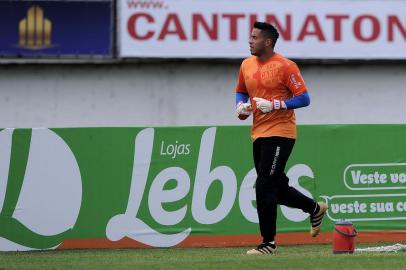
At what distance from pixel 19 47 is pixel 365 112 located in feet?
22.9

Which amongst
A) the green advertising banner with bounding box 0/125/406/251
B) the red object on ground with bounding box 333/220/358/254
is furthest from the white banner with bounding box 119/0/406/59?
the red object on ground with bounding box 333/220/358/254

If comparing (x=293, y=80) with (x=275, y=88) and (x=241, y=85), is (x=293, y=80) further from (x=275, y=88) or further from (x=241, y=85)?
(x=241, y=85)

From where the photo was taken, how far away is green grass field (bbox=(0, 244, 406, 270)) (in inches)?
297

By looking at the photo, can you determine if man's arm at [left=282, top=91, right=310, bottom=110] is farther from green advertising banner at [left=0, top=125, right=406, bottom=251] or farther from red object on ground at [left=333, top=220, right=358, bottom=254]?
green advertising banner at [left=0, top=125, right=406, bottom=251]

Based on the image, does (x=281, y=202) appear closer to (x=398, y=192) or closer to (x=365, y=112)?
(x=398, y=192)

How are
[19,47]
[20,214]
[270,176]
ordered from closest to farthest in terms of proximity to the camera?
[270,176], [20,214], [19,47]

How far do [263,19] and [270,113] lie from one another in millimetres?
11693

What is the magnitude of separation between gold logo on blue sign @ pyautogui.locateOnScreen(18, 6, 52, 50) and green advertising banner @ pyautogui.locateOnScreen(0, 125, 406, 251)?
926 cm

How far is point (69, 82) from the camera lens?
2020cm

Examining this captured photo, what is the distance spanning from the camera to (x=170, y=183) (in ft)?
36.6

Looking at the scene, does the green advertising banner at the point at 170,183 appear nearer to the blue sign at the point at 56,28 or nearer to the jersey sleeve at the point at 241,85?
the jersey sleeve at the point at 241,85

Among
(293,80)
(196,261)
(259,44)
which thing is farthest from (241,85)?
(196,261)

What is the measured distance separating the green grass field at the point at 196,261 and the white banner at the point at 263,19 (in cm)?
1029

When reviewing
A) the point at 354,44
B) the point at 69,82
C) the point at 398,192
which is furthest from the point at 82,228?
the point at 354,44
